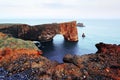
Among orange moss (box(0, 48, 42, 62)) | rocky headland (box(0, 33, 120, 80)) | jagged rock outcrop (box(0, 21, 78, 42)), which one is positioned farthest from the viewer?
jagged rock outcrop (box(0, 21, 78, 42))

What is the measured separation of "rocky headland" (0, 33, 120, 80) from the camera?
35.9 meters

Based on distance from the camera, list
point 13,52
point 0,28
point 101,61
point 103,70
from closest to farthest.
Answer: point 103,70 → point 101,61 → point 13,52 → point 0,28

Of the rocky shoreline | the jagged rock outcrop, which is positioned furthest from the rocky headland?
the jagged rock outcrop

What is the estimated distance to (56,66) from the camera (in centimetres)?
3791

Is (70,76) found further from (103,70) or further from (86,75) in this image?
(103,70)

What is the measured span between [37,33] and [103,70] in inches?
2485

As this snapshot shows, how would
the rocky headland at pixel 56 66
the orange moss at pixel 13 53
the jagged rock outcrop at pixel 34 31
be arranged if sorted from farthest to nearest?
the jagged rock outcrop at pixel 34 31, the orange moss at pixel 13 53, the rocky headland at pixel 56 66

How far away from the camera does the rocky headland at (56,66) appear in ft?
118

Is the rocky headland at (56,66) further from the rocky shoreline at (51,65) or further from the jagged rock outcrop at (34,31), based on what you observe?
the jagged rock outcrop at (34,31)

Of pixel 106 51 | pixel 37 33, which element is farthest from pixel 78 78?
pixel 37 33

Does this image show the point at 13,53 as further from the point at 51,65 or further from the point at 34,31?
the point at 34,31

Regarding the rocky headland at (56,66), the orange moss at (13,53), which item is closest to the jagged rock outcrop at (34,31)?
the rocky headland at (56,66)

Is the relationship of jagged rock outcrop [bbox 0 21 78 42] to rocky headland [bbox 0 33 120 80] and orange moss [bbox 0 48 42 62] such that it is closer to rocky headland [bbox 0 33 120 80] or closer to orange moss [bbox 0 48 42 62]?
rocky headland [bbox 0 33 120 80]

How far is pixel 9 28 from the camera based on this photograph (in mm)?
97938
